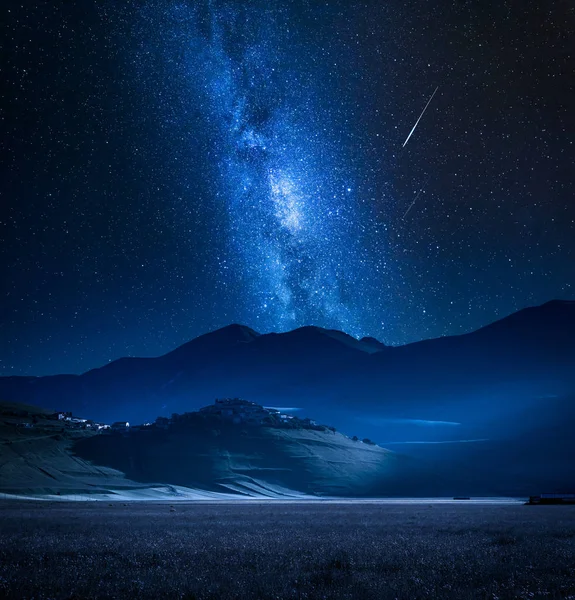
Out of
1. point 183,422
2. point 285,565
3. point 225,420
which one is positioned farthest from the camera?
point 225,420

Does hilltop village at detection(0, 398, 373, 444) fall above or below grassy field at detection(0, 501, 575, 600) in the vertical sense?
above

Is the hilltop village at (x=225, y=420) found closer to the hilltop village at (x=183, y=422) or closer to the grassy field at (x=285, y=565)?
the hilltop village at (x=183, y=422)

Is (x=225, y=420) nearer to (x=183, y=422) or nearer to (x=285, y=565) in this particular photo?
(x=183, y=422)

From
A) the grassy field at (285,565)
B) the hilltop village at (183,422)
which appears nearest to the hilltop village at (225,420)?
the hilltop village at (183,422)

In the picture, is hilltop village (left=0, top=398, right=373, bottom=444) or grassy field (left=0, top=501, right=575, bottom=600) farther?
hilltop village (left=0, top=398, right=373, bottom=444)

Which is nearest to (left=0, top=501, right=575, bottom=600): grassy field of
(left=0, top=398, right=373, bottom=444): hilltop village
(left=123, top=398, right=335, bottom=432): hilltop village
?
(left=0, top=398, right=373, bottom=444): hilltop village

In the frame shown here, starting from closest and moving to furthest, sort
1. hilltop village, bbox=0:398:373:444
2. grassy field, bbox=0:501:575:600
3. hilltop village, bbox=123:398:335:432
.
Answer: grassy field, bbox=0:501:575:600 < hilltop village, bbox=0:398:373:444 < hilltop village, bbox=123:398:335:432

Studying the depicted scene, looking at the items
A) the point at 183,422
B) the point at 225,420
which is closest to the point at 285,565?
the point at 225,420

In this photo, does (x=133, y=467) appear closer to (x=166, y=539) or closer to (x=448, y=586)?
(x=166, y=539)

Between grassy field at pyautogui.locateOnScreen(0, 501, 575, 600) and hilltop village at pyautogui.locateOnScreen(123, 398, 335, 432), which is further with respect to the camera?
hilltop village at pyautogui.locateOnScreen(123, 398, 335, 432)

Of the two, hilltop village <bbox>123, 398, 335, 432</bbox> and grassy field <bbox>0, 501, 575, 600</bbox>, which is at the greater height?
hilltop village <bbox>123, 398, 335, 432</bbox>

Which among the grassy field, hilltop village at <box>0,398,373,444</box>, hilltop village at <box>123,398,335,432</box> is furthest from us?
hilltop village at <box>123,398,335,432</box>

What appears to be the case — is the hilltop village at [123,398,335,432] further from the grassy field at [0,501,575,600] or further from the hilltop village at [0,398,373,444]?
the grassy field at [0,501,575,600]

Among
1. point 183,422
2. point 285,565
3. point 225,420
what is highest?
point 225,420
